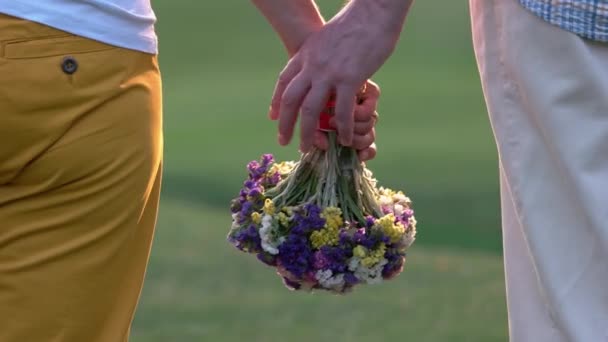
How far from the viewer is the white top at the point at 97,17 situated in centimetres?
222

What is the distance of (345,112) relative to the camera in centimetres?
259

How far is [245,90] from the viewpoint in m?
10.8

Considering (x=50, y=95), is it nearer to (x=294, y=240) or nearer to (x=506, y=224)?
(x=294, y=240)

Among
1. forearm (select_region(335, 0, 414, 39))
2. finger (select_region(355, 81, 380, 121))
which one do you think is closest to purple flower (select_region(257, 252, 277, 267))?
finger (select_region(355, 81, 380, 121))

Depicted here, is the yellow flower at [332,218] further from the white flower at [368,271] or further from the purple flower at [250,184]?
the purple flower at [250,184]

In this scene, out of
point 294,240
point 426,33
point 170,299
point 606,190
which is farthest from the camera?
point 426,33

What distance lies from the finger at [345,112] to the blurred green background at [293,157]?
2668 mm

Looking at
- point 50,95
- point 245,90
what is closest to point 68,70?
point 50,95

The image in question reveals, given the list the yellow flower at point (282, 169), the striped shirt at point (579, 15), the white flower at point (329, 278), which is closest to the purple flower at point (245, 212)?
the yellow flower at point (282, 169)

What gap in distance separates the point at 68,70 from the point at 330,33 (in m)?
0.53

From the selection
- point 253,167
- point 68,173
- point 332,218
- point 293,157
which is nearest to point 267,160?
point 253,167

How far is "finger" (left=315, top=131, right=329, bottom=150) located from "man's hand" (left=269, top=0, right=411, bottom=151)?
0.10m

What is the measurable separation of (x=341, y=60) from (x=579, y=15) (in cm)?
51

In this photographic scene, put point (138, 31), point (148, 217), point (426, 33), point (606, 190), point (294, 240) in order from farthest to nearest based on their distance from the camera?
point (426, 33) → point (294, 240) → point (148, 217) → point (138, 31) → point (606, 190)
